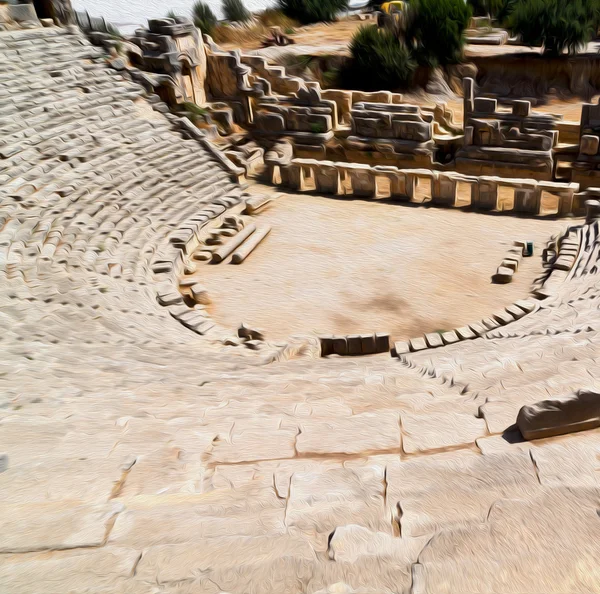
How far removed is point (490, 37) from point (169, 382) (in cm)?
2451

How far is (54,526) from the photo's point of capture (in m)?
2.95

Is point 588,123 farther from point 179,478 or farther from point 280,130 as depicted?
point 179,478

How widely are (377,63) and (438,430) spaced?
801 inches

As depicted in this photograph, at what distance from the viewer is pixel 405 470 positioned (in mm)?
3152

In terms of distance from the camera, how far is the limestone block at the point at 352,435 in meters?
3.51

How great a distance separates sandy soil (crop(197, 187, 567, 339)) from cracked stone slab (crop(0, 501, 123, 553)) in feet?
19.4

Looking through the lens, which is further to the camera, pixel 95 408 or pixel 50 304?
pixel 50 304

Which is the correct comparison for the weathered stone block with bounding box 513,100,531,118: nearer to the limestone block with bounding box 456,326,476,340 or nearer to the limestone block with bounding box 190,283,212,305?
the limestone block with bounding box 456,326,476,340

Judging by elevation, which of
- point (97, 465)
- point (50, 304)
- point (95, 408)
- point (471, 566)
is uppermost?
point (471, 566)

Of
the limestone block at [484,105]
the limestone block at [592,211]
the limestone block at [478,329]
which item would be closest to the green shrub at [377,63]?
the limestone block at [484,105]

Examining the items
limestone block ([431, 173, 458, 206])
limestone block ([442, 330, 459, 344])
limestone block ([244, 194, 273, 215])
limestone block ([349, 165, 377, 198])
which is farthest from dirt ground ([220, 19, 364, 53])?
limestone block ([442, 330, 459, 344])

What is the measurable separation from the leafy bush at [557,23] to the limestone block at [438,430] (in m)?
22.1

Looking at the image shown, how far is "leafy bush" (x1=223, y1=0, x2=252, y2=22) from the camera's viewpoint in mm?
28125

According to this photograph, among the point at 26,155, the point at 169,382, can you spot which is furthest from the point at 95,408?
the point at 26,155
